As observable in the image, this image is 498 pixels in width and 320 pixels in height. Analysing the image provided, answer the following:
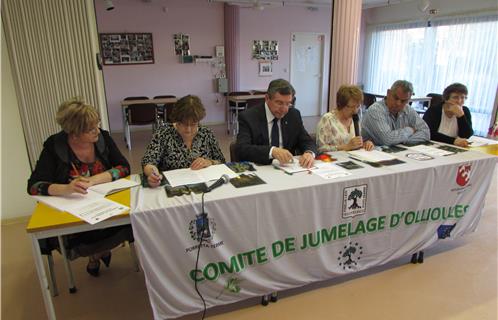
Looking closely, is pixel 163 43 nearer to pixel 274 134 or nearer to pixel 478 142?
pixel 274 134

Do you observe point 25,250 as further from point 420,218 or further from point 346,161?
point 420,218

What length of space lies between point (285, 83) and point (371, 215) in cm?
101

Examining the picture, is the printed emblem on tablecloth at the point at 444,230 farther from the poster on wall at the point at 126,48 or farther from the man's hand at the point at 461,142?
the poster on wall at the point at 126,48

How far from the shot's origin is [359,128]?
110 inches

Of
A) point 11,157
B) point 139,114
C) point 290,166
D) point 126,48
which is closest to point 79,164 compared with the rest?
point 290,166

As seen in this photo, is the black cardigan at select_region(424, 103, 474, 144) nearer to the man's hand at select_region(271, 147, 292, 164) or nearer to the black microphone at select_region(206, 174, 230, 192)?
the man's hand at select_region(271, 147, 292, 164)

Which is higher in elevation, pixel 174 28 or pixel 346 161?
pixel 174 28

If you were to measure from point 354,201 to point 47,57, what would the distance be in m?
2.73

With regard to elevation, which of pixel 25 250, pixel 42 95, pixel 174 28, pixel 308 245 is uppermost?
pixel 174 28

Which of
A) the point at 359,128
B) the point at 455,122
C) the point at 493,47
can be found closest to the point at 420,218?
the point at 359,128

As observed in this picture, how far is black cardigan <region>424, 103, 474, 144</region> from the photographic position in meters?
3.05

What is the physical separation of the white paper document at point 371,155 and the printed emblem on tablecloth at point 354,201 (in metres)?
0.36

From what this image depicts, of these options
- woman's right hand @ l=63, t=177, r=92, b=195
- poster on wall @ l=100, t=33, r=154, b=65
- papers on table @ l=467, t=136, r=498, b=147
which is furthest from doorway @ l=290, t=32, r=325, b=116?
woman's right hand @ l=63, t=177, r=92, b=195

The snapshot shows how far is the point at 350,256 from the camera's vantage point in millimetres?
2211
